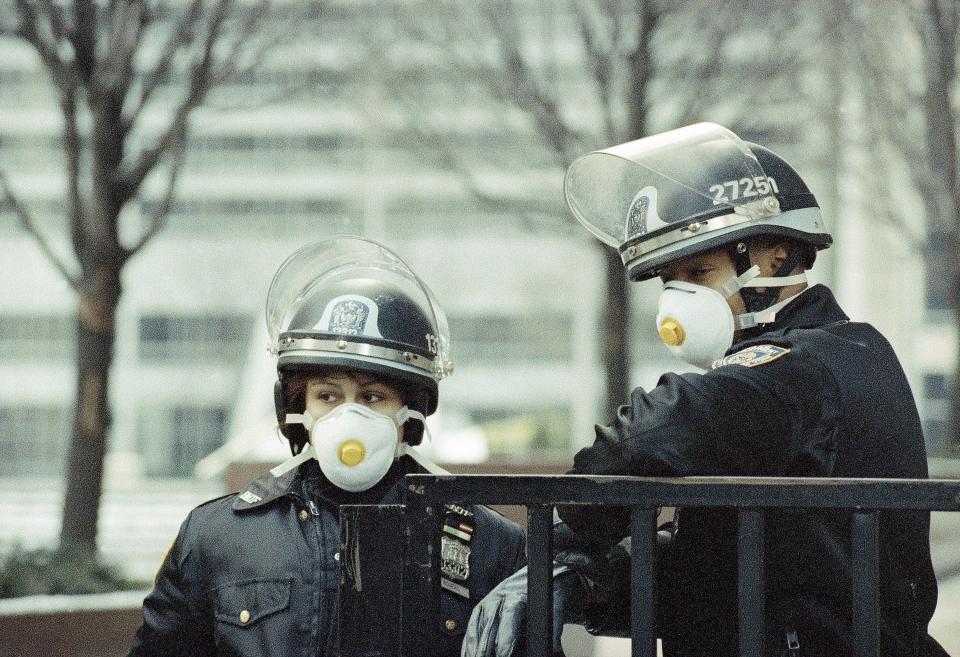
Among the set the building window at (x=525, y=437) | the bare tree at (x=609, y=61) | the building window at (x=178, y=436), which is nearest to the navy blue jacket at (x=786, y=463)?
the bare tree at (x=609, y=61)

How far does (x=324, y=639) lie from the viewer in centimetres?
295

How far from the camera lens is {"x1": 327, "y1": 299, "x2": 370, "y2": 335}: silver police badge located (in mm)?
3156

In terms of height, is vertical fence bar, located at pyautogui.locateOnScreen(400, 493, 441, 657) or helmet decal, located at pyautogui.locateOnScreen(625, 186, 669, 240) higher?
helmet decal, located at pyautogui.locateOnScreen(625, 186, 669, 240)

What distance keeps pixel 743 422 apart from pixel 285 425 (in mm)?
1363

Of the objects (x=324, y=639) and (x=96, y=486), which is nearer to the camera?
(x=324, y=639)

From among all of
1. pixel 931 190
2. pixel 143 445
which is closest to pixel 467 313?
pixel 143 445

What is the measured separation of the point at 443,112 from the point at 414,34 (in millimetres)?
1124

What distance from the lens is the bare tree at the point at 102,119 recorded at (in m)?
8.06

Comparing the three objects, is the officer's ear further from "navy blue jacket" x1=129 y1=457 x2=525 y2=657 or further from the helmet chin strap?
"navy blue jacket" x1=129 y1=457 x2=525 y2=657

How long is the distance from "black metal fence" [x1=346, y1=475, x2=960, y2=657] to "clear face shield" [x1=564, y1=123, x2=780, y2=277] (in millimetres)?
634

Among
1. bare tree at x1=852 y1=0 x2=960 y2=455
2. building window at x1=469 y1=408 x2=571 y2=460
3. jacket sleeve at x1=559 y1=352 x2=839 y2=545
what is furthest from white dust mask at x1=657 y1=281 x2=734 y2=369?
building window at x1=469 y1=408 x2=571 y2=460

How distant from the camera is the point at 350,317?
319 cm

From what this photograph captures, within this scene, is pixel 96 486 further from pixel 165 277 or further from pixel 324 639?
pixel 165 277

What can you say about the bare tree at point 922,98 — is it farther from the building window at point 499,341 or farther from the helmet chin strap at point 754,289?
the building window at point 499,341
